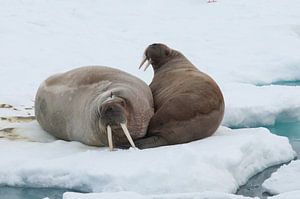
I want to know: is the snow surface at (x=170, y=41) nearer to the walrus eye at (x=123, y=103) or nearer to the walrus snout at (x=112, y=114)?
the walrus eye at (x=123, y=103)

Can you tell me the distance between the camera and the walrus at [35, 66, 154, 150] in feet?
17.9

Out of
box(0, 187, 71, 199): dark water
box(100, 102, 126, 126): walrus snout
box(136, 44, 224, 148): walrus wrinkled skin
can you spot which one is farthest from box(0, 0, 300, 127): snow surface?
box(0, 187, 71, 199): dark water

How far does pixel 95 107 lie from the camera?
5.66 metres

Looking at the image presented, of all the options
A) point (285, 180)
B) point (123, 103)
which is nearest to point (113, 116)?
point (123, 103)

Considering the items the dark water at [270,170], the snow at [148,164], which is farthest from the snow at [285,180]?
the snow at [148,164]

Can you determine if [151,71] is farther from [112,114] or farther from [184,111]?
[112,114]

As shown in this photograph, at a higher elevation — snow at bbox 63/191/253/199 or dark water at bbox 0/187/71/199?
snow at bbox 63/191/253/199

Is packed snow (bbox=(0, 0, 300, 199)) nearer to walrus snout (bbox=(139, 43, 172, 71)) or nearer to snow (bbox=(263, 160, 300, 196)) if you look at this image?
snow (bbox=(263, 160, 300, 196))

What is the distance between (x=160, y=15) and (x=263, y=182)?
9605 millimetres

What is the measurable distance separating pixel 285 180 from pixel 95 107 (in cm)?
154

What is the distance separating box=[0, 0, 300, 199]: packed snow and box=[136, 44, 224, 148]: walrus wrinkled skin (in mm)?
146

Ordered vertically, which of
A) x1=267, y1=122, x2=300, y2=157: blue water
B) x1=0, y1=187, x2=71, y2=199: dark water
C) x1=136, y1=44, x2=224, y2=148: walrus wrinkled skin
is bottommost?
x1=267, y1=122, x2=300, y2=157: blue water

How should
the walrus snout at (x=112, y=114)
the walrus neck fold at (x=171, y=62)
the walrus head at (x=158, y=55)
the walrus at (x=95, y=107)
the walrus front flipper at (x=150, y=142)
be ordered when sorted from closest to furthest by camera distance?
1. the walrus snout at (x=112, y=114)
2. the walrus at (x=95, y=107)
3. the walrus front flipper at (x=150, y=142)
4. the walrus neck fold at (x=171, y=62)
5. the walrus head at (x=158, y=55)

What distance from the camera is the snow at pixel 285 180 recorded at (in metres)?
4.94
